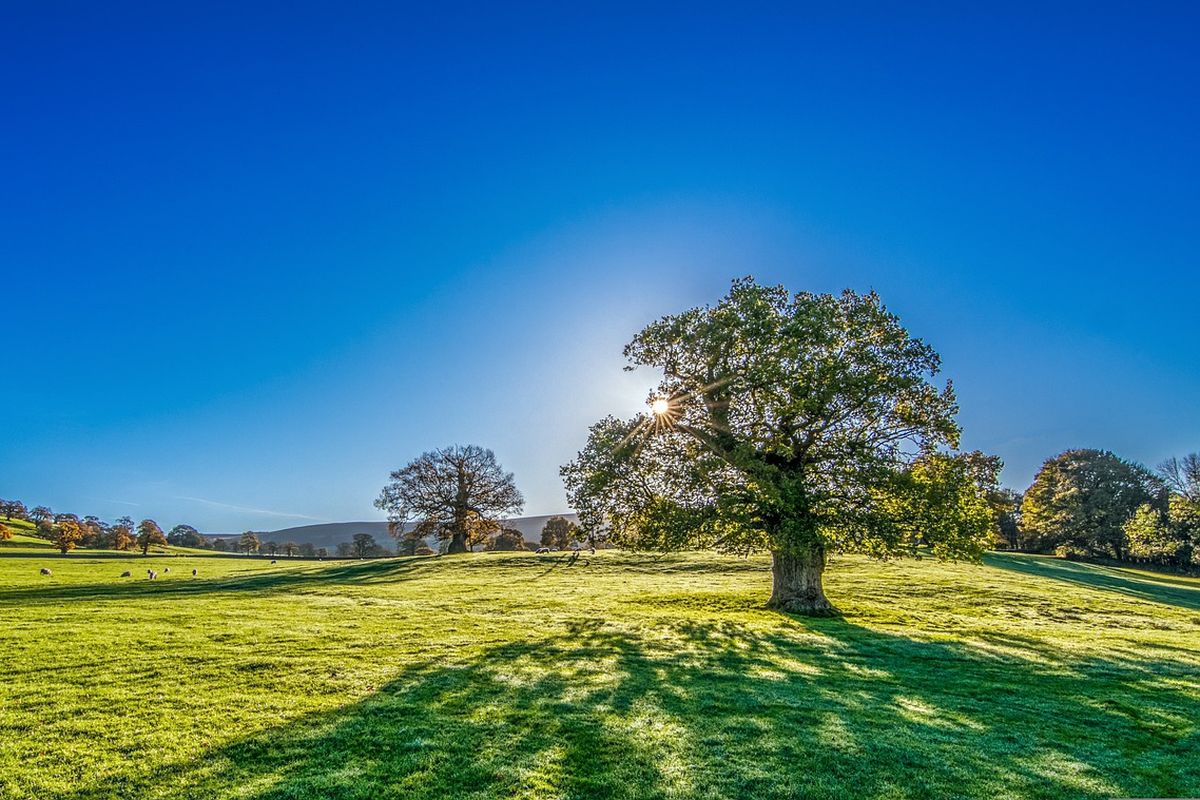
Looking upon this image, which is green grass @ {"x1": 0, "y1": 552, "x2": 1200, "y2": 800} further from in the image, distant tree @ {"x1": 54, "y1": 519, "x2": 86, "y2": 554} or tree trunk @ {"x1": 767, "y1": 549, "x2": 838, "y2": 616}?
distant tree @ {"x1": 54, "y1": 519, "x2": 86, "y2": 554}

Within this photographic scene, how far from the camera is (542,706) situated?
10461 mm

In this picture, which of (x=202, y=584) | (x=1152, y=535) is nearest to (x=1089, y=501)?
(x=1152, y=535)

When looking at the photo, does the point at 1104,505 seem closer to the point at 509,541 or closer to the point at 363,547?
the point at 509,541

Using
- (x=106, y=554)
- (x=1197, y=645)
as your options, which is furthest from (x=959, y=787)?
(x=106, y=554)

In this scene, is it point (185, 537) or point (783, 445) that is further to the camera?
point (185, 537)

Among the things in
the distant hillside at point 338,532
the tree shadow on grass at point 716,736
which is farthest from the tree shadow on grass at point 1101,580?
the distant hillside at point 338,532

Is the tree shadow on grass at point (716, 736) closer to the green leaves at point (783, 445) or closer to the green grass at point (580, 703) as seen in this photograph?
the green grass at point (580, 703)

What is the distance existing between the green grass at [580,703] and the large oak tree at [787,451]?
3.70 m

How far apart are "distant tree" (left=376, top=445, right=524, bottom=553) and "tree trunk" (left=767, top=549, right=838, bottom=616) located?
4561cm

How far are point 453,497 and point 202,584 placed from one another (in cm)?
3088

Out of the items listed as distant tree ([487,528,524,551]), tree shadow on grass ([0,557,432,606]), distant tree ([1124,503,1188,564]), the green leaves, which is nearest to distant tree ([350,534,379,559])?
distant tree ([487,528,524,551])

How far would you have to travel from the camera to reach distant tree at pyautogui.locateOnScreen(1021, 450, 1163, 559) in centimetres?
7319

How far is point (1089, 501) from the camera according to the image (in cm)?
7419

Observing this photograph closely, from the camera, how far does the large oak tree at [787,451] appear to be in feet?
79.7
